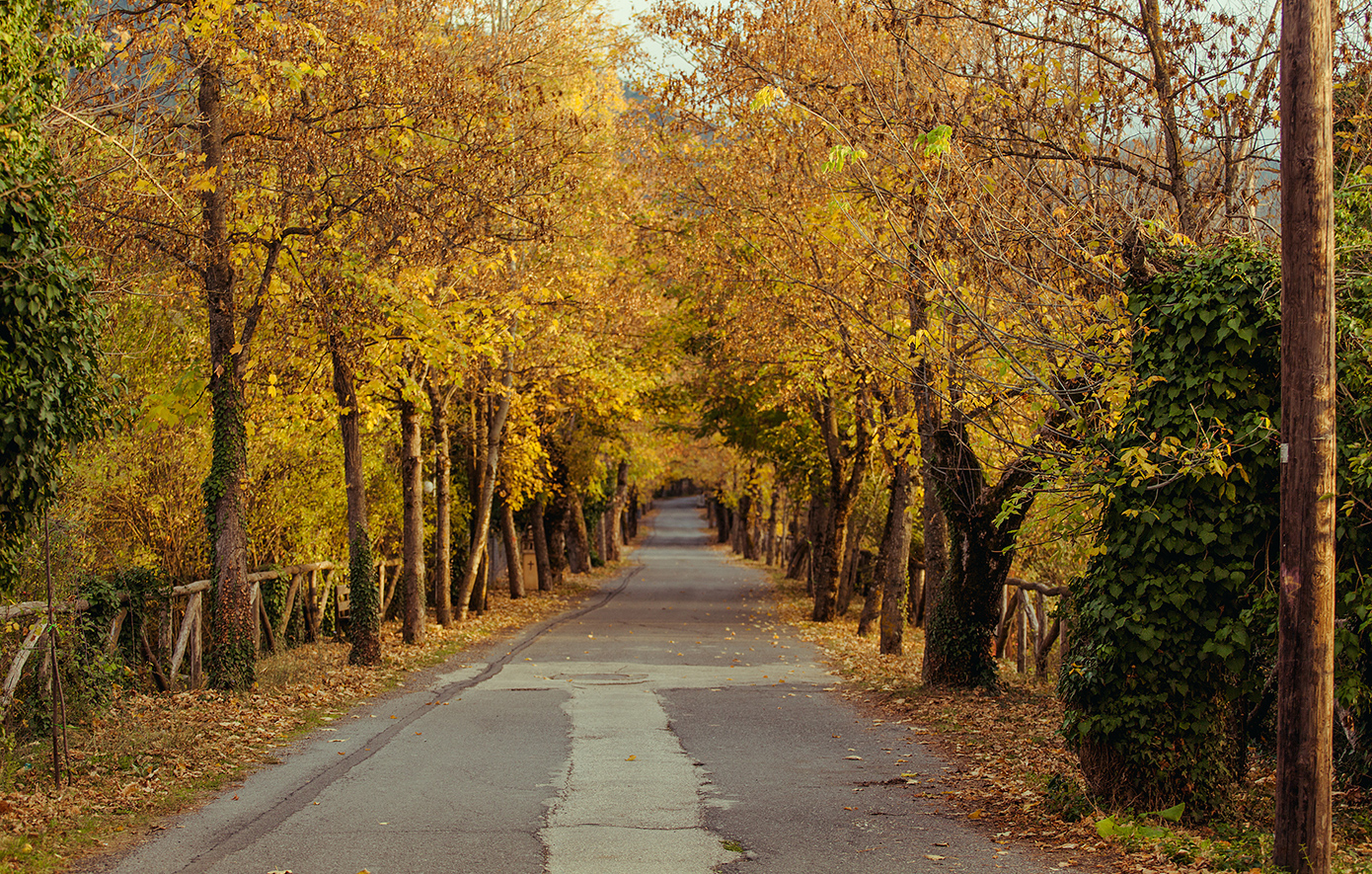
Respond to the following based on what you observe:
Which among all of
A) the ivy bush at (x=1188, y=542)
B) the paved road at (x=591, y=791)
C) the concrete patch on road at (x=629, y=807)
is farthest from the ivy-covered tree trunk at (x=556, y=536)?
the ivy bush at (x=1188, y=542)

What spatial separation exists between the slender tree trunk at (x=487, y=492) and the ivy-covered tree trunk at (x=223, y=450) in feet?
38.0

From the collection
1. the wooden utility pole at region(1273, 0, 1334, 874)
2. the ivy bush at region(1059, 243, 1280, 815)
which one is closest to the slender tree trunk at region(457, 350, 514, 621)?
the ivy bush at region(1059, 243, 1280, 815)

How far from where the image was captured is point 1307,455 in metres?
6.30

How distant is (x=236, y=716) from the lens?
11844mm

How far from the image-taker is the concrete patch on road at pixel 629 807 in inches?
276

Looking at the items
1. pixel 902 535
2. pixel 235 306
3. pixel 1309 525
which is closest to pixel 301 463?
pixel 235 306

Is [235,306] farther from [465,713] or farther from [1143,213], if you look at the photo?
[1143,213]

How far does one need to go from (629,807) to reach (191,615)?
775 centimetres

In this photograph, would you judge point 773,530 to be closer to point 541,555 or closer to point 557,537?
point 557,537

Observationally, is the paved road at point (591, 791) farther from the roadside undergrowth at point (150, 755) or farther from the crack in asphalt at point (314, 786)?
the roadside undergrowth at point (150, 755)

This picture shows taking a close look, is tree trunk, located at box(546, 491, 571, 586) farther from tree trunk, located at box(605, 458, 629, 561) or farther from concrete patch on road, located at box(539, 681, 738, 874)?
concrete patch on road, located at box(539, 681, 738, 874)

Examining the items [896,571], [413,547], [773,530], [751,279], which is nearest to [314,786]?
[413,547]

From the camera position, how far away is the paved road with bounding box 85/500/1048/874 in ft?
23.2

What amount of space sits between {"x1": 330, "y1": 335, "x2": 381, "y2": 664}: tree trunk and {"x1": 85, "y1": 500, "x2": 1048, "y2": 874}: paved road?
3.95 feet
